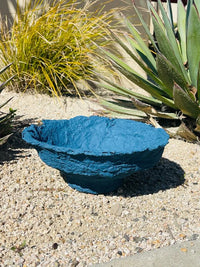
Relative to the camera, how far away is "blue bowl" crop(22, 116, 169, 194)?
3.20m

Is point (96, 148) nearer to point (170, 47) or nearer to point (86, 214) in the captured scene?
point (86, 214)

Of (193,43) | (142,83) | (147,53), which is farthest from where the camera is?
(147,53)

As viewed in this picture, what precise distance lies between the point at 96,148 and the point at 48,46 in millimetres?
2379

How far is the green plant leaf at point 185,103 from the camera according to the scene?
428 centimetres

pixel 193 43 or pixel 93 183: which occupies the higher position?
pixel 193 43

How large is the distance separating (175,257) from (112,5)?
4.71 m

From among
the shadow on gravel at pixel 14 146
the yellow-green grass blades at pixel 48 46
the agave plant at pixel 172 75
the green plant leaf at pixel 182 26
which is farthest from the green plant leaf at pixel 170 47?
the shadow on gravel at pixel 14 146

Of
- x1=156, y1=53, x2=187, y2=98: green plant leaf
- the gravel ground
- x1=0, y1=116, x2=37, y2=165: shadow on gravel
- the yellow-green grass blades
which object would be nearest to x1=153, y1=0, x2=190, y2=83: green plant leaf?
x1=156, y1=53, x2=187, y2=98: green plant leaf

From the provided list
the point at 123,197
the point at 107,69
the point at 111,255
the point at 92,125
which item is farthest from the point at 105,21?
the point at 111,255

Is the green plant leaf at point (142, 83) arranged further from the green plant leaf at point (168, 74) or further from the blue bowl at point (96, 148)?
the blue bowl at point (96, 148)

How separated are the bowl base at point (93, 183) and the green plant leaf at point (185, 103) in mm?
1154

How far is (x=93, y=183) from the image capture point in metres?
3.47

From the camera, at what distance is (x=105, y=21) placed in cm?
657

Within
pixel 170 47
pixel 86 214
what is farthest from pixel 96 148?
pixel 170 47
